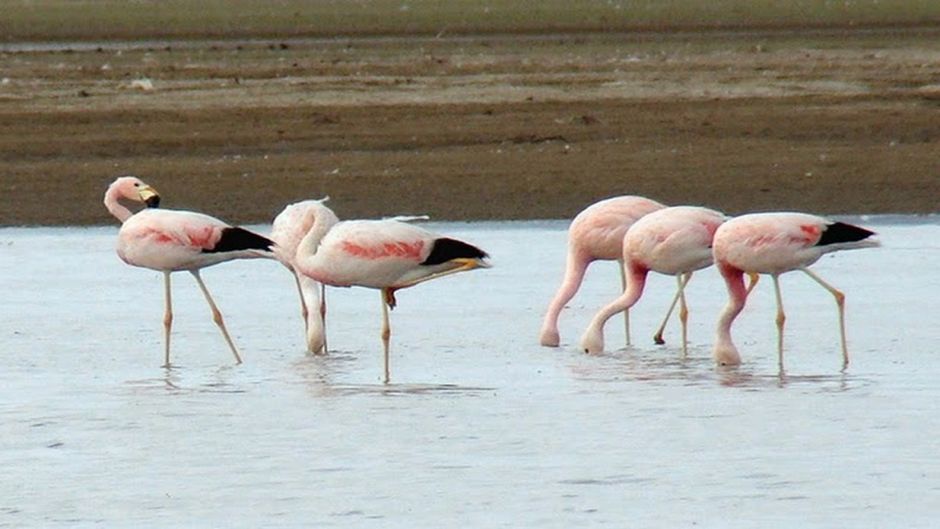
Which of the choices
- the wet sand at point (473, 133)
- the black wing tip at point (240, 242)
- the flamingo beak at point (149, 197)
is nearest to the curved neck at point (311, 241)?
the black wing tip at point (240, 242)

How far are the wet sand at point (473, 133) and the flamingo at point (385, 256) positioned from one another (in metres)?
6.43

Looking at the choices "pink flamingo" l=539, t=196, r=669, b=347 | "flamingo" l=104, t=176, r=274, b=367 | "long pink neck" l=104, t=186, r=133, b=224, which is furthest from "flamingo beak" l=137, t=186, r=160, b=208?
"pink flamingo" l=539, t=196, r=669, b=347

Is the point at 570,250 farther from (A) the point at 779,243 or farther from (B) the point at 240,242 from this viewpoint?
(B) the point at 240,242

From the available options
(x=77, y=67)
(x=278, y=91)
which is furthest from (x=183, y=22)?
(x=278, y=91)

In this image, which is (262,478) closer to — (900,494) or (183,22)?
(900,494)

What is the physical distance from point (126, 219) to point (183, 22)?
36504 millimetres

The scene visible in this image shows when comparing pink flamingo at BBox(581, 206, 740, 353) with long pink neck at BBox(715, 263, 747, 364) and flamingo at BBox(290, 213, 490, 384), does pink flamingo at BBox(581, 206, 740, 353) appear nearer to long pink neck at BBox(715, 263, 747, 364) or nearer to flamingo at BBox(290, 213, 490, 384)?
long pink neck at BBox(715, 263, 747, 364)

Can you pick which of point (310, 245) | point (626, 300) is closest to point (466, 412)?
point (310, 245)

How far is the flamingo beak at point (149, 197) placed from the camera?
10922 mm

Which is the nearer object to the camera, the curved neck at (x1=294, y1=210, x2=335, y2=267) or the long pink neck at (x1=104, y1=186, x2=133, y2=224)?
the curved neck at (x1=294, y1=210, x2=335, y2=267)

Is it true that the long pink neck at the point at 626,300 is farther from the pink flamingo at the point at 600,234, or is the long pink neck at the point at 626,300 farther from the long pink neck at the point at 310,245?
the long pink neck at the point at 310,245

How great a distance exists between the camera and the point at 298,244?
1073cm

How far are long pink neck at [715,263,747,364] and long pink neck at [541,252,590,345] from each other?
0.97 metres

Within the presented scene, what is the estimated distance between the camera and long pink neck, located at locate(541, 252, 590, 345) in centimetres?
1050
